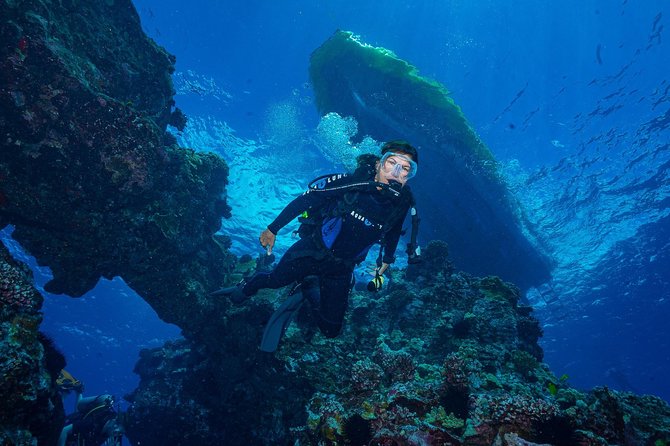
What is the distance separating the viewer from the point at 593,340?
112 ft

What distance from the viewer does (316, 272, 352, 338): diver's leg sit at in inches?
215

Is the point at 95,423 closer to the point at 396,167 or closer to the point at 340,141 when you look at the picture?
the point at 396,167

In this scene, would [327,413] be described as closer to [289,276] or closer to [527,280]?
[289,276]

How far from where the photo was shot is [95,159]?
787 centimetres

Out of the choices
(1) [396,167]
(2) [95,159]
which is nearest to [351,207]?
(1) [396,167]

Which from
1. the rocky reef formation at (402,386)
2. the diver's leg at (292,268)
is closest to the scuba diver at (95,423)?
the rocky reef formation at (402,386)

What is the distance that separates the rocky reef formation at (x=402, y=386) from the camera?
3604 millimetres

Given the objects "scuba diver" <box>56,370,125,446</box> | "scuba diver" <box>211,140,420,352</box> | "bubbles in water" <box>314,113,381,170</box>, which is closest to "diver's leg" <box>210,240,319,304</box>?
"scuba diver" <box>211,140,420,352</box>

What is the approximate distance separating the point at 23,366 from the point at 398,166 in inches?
230

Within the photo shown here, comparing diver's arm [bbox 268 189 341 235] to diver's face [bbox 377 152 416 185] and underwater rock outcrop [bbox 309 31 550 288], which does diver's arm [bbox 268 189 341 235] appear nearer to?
diver's face [bbox 377 152 416 185]

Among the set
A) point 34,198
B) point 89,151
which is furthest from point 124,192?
point 34,198

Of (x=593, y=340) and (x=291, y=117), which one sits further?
(x=593, y=340)

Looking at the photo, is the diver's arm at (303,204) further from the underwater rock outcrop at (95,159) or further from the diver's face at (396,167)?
the underwater rock outcrop at (95,159)

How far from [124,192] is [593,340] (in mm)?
43919
